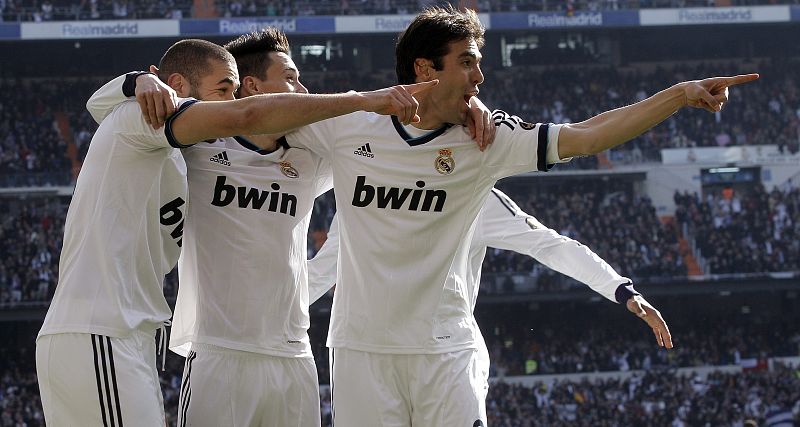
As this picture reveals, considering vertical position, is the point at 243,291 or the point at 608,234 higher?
the point at 243,291

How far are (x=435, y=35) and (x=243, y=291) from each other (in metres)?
1.39

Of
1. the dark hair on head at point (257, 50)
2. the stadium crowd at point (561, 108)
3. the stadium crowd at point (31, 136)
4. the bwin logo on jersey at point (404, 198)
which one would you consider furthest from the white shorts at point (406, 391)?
the stadium crowd at point (561, 108)

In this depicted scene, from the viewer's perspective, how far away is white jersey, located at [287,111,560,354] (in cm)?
486

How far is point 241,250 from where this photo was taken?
4.99m

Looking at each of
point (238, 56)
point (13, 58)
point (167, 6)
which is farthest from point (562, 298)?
point (238, 56)

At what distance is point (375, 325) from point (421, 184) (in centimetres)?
63

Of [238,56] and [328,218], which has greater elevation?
[238,56]

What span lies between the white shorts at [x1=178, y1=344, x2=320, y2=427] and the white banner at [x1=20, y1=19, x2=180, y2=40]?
1253 inches

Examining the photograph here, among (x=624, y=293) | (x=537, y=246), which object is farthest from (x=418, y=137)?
(x=537, y=246)

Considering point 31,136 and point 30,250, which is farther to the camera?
point 31,136

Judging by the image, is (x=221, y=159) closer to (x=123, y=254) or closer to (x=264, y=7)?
(x=123, y=254)

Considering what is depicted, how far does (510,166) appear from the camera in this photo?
4.91 m

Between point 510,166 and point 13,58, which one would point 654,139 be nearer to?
point 13,58

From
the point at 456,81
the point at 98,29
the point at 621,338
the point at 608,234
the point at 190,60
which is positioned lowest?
the point at 621,338
